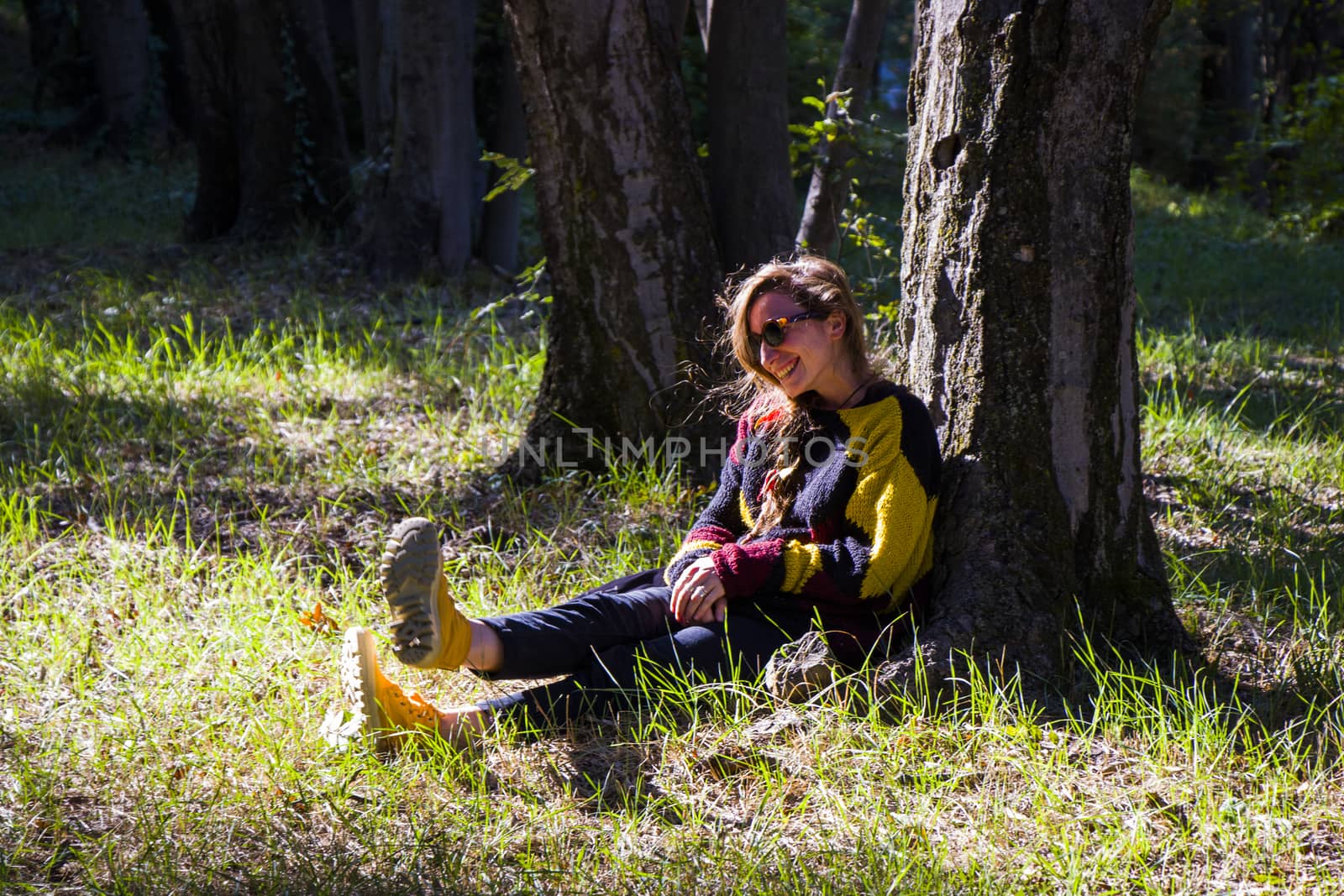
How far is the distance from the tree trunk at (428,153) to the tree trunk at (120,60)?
9.28 meters

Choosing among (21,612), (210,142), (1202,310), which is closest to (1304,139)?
(1202,310)

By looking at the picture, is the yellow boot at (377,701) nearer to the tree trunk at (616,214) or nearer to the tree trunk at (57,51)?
the tree trunk at (616,214)

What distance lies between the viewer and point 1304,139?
11.1 meters

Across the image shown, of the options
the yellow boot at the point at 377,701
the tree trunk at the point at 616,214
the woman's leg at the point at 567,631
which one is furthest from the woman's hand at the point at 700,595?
the tree trunk at the point at 616,214

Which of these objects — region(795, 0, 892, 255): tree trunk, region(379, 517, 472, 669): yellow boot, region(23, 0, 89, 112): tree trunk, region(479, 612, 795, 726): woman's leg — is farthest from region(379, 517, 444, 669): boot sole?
region(23, 0, 89, 112): tree trunk

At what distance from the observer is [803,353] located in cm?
317

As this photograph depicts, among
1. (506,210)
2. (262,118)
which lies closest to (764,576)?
(506,210)

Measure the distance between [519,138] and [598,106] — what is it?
5665 mm

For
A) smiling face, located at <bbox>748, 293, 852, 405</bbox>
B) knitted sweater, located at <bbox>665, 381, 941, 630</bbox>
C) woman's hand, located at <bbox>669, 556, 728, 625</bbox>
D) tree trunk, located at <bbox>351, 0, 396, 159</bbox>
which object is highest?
tree trunk, located at <bbox>351, 0, 396, 159</bbox>

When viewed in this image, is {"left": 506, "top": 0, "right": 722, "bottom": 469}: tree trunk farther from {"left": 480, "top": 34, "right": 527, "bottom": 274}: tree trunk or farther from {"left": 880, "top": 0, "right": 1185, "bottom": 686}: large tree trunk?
{"left": 480, "top": 34, "right": 527, "bottom": 274}: tree trunk

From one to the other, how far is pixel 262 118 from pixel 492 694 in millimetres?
7944

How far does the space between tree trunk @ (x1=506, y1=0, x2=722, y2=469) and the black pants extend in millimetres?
1562

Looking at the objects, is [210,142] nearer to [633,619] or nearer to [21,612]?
[21,612]

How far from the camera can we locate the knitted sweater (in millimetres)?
2959
